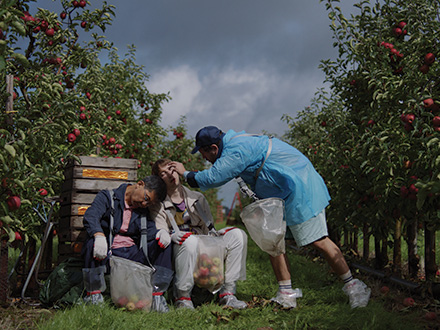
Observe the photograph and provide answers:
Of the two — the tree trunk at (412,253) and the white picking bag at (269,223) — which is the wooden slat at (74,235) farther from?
the tree trunk at (412,253)

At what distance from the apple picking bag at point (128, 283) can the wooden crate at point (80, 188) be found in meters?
0.72

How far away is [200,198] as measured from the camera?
4270mm

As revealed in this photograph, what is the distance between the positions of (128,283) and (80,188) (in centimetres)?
115

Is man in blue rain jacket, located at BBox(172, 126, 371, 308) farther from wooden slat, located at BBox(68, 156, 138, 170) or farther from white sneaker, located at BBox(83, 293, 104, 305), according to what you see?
white sneaker, located at BBox(83, 293, 104, 305)

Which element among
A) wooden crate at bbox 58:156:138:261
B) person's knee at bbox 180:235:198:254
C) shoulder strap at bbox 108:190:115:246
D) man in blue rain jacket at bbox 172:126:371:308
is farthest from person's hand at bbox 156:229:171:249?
wooden crate at bbox 58:156:138:261

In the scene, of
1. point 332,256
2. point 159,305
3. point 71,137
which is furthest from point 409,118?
point 71,137

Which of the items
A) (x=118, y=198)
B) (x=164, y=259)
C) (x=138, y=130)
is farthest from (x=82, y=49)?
(x=138, y=130)

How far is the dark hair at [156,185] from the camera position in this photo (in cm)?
379

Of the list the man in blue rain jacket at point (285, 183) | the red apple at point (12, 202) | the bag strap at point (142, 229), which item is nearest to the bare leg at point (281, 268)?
the man in blue rain jacket at point (285, 183)

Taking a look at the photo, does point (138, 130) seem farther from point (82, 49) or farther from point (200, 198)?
point (200, 198)

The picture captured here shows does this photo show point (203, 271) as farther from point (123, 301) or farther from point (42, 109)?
point (42, 109)

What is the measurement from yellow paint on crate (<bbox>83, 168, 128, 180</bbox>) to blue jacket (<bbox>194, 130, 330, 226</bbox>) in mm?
1072

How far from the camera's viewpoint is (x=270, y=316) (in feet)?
11.2

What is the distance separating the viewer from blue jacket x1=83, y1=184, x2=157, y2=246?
3686 mm
